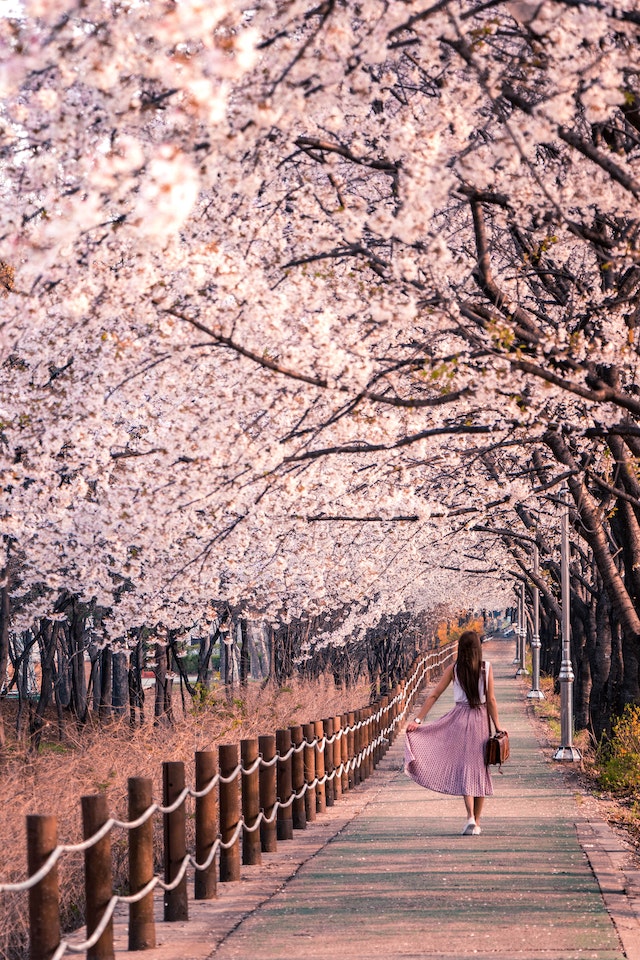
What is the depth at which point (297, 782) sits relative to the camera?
13.9m

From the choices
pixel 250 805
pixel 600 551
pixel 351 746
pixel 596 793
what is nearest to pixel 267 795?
Answer: pixel 250 805

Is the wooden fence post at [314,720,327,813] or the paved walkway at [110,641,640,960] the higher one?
the wooden fence post at [314,720,327,813]

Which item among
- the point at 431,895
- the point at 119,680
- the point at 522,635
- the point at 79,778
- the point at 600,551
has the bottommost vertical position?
the point at 431,895

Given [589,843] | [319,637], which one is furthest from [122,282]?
[319,637]

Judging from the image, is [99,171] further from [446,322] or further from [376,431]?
[376,431]

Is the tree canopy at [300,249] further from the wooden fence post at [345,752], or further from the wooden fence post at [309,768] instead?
the wooden fence post at [345,752]

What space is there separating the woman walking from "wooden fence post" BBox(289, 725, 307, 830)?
163 centimetres

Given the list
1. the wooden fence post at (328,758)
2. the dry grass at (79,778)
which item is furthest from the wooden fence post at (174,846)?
the wooden fence post at (328,758)

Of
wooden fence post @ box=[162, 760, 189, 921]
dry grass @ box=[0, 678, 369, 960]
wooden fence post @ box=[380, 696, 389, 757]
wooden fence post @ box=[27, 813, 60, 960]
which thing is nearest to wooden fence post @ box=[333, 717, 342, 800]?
dry grass @ box=[0, 678, 369, 960]

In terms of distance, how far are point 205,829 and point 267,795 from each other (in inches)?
104

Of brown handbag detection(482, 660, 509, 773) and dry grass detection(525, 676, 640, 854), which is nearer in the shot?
brown handbag detection(482, 660, 509, 773)

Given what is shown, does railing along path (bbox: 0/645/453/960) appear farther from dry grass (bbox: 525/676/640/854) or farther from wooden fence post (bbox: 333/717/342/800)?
dry grass (bbox: 525/676/640/854)

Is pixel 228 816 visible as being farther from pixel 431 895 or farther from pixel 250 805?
pixel 431 895

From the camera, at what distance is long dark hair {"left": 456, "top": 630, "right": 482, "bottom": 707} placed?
39.5 ft
